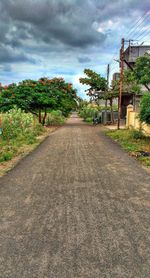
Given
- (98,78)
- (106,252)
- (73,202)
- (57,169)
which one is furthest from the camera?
(98,78)

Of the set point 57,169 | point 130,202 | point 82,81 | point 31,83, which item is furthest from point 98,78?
point 130,202

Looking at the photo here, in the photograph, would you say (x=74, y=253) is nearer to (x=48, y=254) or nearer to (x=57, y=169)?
(x=48, y=254)

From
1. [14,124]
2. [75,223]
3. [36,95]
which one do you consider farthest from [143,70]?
[75,223]

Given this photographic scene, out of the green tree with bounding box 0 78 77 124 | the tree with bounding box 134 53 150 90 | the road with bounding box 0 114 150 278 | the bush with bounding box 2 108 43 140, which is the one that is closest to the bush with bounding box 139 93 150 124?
the road with bounding box 0 114 150 278

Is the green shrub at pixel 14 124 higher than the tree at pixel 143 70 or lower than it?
lower

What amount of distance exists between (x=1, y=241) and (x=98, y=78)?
25.8 metres

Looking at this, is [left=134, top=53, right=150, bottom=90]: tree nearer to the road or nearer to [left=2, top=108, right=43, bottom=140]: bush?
[left=2, top=108, right=43, bottom=140]: bush

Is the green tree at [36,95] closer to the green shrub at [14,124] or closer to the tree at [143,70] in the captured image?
the green shrub at [14,124]

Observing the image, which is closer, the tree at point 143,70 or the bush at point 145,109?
the bush at point 145,109

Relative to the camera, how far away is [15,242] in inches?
131

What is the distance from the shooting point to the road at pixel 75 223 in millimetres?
2832

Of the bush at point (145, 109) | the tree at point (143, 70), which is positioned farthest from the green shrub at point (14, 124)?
the tree at point (143, 70)

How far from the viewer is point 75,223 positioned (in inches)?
153

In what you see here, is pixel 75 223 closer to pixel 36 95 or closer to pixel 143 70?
pixel 143 70
